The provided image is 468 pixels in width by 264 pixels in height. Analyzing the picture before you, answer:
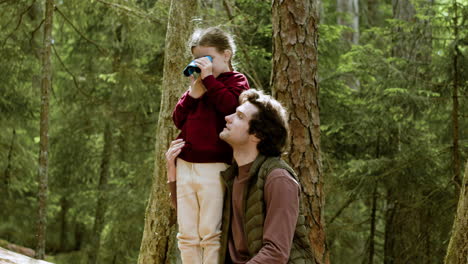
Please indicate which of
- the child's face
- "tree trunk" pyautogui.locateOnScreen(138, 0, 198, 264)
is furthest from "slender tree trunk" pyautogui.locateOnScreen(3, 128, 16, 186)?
the child's face

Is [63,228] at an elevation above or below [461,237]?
below

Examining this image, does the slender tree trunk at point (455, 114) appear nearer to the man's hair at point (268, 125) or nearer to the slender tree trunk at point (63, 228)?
the man's hair at point (268, 125)

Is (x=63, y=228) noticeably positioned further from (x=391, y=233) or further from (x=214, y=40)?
(x=214, y=40)

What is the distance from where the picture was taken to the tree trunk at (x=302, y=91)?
4.02m

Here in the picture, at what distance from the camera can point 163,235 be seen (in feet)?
16.4

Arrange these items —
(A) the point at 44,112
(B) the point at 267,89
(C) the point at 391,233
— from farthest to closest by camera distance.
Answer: (C) the point at 391,233
(B) the point at 267,89
(A) the point at 44,112

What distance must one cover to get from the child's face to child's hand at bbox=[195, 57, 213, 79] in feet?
0.28

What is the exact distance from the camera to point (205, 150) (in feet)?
9.29

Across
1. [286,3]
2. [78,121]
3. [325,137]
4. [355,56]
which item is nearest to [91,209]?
[78,121]

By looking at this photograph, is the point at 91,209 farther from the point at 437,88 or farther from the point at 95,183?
the point at 437,88

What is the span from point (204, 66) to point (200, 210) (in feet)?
2.60

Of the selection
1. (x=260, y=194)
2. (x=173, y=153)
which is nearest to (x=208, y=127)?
(x=173, y=153)

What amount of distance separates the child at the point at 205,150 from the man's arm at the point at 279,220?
46 centimetres

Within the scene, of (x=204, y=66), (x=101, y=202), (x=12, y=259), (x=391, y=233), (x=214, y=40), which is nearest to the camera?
(x=204, y=66)
